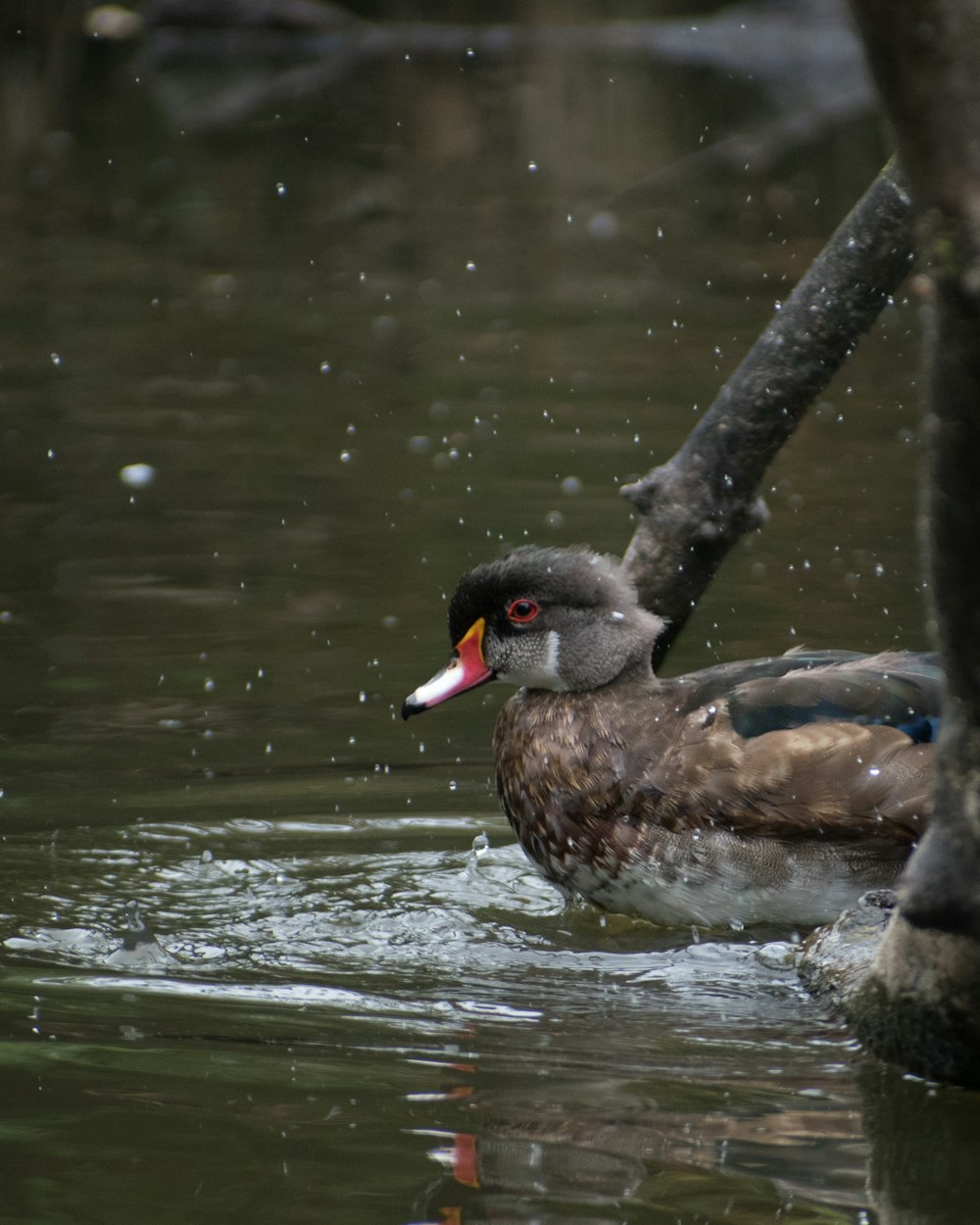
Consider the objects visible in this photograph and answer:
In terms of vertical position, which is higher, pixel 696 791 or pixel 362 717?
pixel 362 717

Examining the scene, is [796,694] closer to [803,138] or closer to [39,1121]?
[39,1121]

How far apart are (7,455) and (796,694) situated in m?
5.81

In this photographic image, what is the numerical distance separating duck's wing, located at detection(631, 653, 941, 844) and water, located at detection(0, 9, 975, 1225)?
331mm

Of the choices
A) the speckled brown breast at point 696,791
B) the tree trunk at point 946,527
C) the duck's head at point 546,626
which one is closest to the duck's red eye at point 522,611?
the duck's head at point 546,626

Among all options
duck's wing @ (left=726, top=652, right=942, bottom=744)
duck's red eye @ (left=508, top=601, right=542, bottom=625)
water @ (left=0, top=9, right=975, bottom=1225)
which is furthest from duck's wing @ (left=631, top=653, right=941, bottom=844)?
duck's red eye @ (left=508, top=601, right=542, bottom=625)

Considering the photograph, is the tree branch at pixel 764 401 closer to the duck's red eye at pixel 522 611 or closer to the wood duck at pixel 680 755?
the wood duck at pixel 680 755

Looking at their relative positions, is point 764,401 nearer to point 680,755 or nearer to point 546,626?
point 546,626

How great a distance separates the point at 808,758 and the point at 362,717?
212cm

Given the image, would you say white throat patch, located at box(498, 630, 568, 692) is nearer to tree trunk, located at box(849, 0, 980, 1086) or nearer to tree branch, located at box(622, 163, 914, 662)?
tree branch, located at box(622, 163, 914, 662)

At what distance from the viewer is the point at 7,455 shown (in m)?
9.77

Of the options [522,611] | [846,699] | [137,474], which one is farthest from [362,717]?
[137,474]

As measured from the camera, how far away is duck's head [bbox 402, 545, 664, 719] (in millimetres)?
5266

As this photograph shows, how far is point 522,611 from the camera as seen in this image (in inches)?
207

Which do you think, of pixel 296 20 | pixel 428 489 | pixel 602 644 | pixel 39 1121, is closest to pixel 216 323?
pixel 428 489
